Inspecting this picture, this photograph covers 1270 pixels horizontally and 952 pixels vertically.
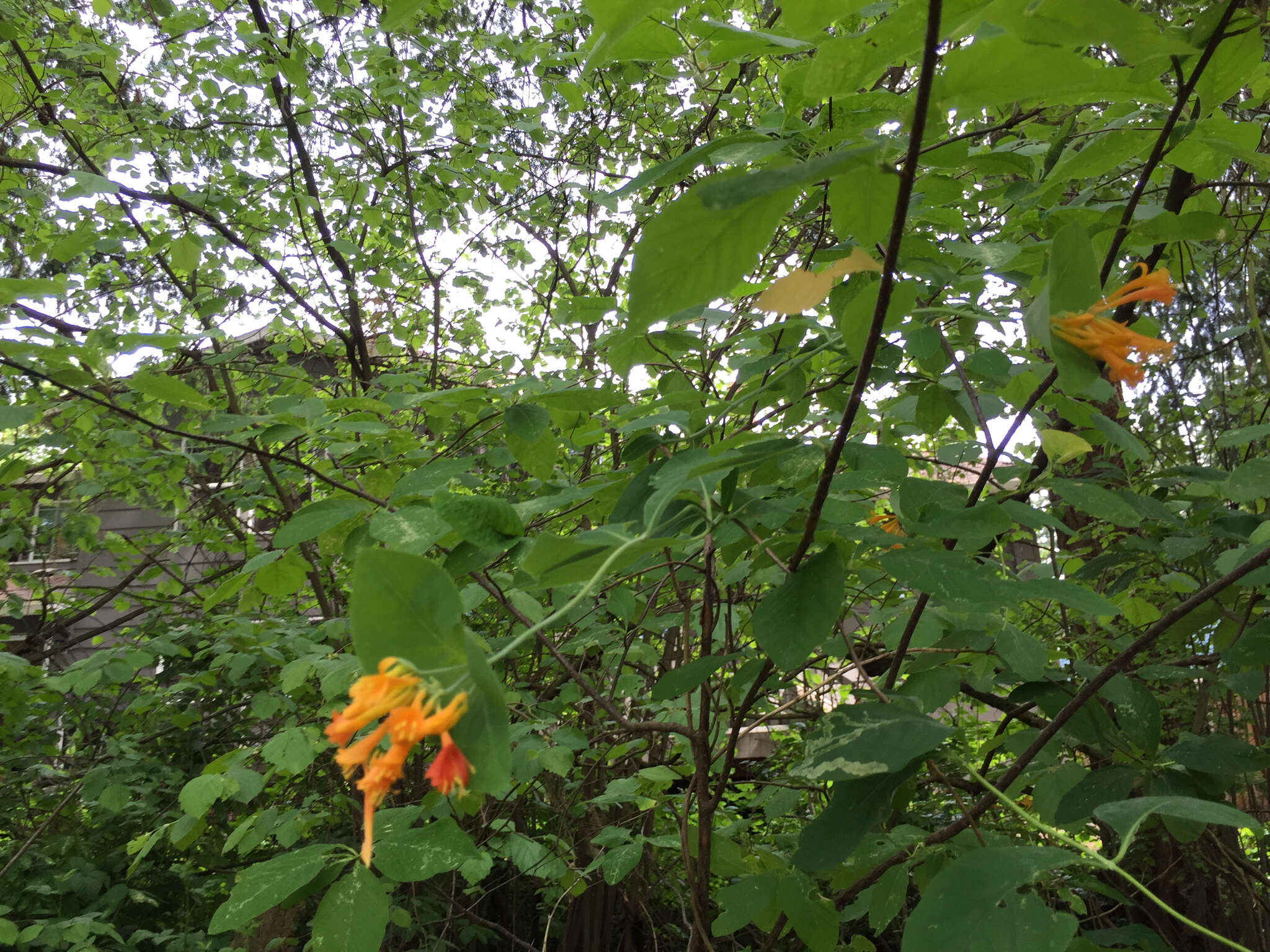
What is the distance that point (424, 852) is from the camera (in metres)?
0.99

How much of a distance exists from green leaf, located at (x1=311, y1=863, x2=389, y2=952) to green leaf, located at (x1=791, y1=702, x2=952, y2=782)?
51 centimetres

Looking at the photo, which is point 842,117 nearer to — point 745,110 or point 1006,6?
point 1006,6

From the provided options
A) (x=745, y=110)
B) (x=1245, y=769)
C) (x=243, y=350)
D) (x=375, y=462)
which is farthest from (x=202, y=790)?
(x=745, y=110)

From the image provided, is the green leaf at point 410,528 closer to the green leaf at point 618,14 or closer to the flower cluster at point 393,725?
the flower cluster at point 393,725

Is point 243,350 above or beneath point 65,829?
above

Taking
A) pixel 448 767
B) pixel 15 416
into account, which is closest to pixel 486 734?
pixel 448 767

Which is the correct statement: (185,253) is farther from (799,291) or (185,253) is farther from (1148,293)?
(1148,293)

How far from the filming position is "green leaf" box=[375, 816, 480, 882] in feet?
3.18

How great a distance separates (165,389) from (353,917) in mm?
798

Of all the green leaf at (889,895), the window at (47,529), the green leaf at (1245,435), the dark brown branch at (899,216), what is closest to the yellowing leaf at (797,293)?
the dark brown branch at (899,216)

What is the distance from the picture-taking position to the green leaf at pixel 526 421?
127 centimetres

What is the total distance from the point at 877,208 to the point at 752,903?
3.35ft

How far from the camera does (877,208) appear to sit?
2.18 feet

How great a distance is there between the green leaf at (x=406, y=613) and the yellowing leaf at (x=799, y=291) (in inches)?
16.3
